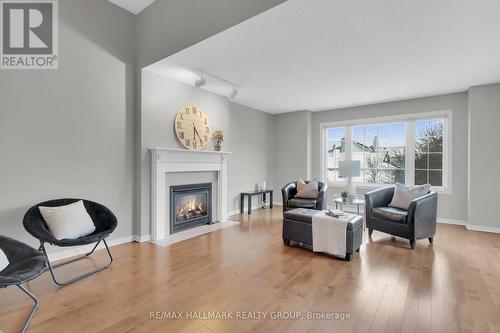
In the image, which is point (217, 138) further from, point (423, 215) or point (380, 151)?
point (380, 151)

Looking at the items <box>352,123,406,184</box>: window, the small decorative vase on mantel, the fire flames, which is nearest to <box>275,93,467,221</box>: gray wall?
<box>352,123,406,184</box>: window

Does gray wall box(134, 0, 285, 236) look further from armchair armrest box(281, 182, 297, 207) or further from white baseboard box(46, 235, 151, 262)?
armchair armrest box(281, 182, 297, 207)

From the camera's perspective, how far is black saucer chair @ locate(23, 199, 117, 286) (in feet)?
A: 7.42

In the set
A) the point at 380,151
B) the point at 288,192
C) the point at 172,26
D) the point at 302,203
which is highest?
the point at 172,26

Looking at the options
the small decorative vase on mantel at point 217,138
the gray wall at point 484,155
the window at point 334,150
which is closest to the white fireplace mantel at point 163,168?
the small decorative vase on mantel at point 217,138

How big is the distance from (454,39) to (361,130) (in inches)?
127

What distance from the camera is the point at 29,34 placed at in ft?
9.14

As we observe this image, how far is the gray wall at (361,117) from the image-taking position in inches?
183

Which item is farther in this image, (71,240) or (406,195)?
(406,195)

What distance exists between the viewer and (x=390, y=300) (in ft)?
6.74

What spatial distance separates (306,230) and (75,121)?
3272 millimetres

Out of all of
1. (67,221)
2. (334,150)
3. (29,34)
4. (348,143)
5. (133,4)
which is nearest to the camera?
(67,221)

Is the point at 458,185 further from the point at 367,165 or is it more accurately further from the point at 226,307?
the point at 226,307

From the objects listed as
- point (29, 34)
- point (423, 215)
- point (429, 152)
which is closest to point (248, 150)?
point (423, 215)
